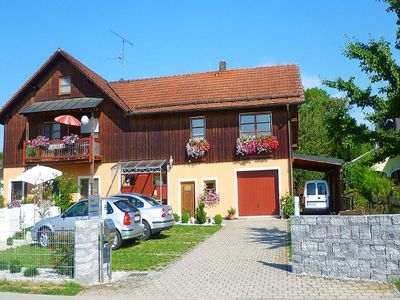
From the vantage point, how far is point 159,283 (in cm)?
962

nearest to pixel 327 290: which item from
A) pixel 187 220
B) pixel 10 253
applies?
pixel 10 253

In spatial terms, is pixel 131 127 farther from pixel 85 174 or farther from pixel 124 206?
pixel 124 206

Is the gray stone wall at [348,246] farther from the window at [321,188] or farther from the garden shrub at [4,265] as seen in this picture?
the window at [321,188]

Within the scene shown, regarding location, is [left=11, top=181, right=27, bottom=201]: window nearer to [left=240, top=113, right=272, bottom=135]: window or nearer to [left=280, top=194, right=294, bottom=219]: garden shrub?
[left=240, top=113, right=272, bottom=135]: window

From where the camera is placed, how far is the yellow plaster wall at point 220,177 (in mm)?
24250

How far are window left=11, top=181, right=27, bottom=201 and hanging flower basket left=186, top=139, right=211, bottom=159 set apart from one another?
427 inches

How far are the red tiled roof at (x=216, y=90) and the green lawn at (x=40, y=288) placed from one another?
54.9 feet

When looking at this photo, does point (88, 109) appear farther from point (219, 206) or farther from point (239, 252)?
point (239, 252)

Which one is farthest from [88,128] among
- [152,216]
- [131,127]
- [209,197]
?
[152,216]

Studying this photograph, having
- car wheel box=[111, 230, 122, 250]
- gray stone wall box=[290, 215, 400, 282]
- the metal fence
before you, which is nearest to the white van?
car wheel box=[111, 230, 122, 250]

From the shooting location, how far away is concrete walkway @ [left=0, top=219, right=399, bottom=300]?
843cm

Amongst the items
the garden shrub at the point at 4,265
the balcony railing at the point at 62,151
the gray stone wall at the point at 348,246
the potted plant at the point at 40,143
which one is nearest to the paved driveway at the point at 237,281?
the gray stone wall at the point at 348,246

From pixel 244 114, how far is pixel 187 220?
6609 millimetres

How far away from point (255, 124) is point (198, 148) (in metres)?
3.37
